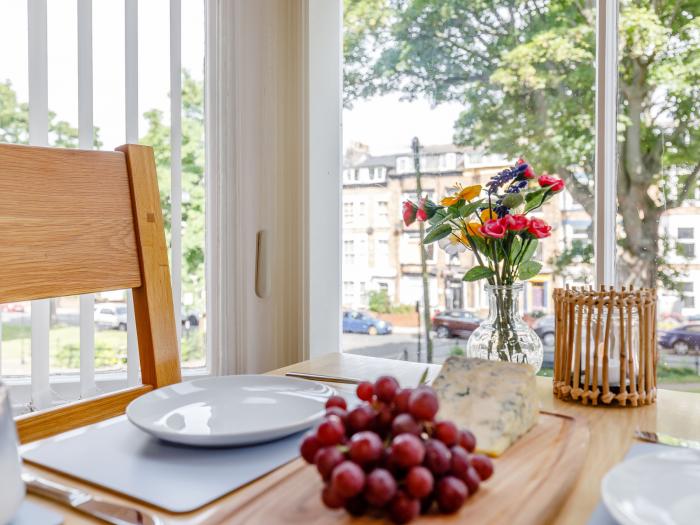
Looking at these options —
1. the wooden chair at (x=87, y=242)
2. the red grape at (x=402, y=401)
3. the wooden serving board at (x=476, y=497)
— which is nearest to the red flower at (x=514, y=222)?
the wooden serving board at (x=476, y=497)

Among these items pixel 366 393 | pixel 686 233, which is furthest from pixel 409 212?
pixel 686 233

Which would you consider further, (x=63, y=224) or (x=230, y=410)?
(x=63, y=224)

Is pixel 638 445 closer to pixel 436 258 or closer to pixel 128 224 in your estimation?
pixel 128 224

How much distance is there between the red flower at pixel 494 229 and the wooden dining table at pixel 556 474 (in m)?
0.26

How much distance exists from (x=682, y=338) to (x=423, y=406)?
1846mm

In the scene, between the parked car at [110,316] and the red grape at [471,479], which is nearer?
the red grape at [471,479]

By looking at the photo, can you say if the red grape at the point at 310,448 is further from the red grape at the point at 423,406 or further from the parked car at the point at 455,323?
the parked car at the point at 455,323

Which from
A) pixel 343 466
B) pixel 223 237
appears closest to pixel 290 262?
pixel 223 237

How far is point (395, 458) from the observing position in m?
0.44

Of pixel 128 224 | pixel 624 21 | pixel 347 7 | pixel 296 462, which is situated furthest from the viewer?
pixel 347 7

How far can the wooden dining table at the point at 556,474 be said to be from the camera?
48cm

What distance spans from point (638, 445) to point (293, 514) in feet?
1.39

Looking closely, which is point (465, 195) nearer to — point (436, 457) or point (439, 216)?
point (439, 216)

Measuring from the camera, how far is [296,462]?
0.58m
